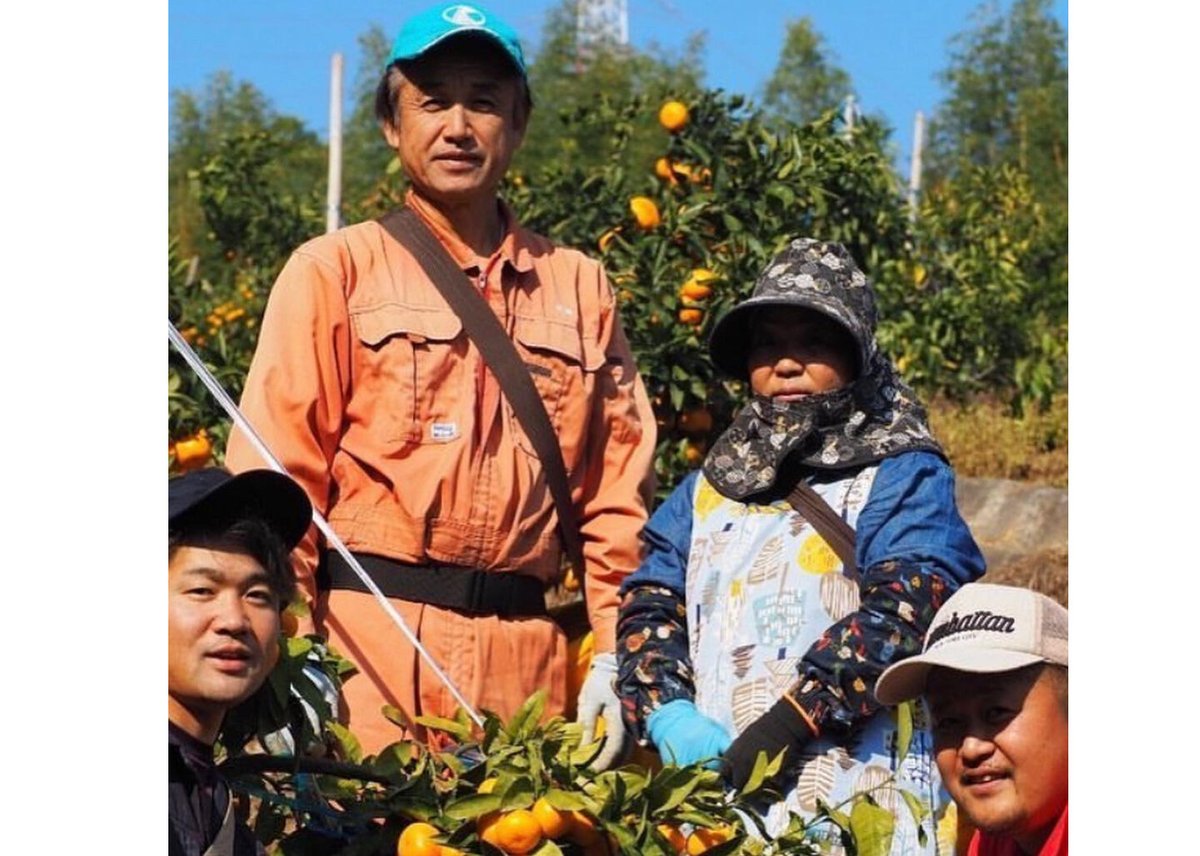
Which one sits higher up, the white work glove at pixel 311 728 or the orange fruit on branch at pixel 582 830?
the white work glove at pixel 311 728

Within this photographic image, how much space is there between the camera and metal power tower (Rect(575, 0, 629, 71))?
65.0 ft

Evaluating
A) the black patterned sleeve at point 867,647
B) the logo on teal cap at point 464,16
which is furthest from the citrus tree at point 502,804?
the logo on teal cap at point 464,16

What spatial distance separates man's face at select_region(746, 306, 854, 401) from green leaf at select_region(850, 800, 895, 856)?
866 millimetres

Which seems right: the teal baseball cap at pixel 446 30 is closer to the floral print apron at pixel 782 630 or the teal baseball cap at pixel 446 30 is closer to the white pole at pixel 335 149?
the floral print apron at pixel 782 630

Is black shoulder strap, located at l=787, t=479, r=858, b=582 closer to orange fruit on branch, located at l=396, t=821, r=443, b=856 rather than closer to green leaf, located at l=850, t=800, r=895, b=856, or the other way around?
green leaf, located at l=850, t=800, r=895, b=856

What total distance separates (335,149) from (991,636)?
35.8 feet

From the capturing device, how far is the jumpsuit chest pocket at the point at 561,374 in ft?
12.8

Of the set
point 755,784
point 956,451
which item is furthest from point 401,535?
point 956,451

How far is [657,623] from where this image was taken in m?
3.70

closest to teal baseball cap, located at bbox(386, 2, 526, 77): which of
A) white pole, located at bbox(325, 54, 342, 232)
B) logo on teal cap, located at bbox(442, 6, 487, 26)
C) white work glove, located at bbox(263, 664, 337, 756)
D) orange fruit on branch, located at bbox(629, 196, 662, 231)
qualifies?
logo on teal cap, located at bbox(442, 6, 487, 26)

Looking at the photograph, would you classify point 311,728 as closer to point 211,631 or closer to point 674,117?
point 211,631

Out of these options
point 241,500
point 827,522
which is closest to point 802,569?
point 827,522

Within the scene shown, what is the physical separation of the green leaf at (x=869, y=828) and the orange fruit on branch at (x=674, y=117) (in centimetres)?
378

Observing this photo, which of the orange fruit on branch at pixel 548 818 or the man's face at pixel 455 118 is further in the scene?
the man's face at pixel 455 118
